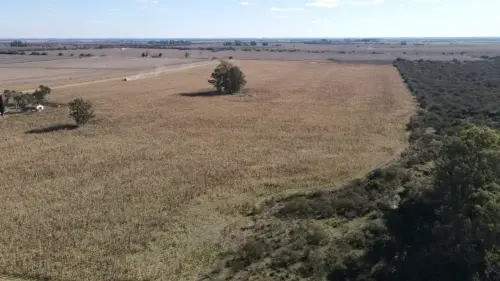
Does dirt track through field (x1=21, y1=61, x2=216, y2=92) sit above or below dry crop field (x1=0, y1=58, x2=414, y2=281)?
above

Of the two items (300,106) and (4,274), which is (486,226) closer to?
(4,274)

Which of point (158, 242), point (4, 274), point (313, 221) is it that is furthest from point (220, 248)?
point (4, 274)

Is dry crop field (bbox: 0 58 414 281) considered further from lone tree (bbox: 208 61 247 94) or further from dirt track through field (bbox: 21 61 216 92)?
dirt track through field (bbox: 21 61 216 92)

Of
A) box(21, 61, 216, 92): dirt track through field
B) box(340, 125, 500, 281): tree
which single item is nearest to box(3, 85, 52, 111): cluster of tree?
box(21, 61, 216, 92): dirt track through field

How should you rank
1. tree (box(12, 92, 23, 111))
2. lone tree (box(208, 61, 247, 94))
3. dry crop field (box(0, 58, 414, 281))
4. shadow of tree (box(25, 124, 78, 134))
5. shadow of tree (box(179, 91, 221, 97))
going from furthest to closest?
lone tree (box(208, 61, 247, 94)), shadow of tree (box(179, 91, 221, 97)), tree (box(12, 92, 23, 111)), shadow of tree (box(25, 124, 78, 134)), dry crop field (box(0, 58, 414, 281))

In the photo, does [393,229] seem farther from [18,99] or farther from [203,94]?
[203,94]

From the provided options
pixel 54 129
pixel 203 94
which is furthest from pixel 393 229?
pixel 203 94

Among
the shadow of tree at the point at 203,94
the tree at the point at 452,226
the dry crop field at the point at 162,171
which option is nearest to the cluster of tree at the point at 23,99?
the dry crop field at the point at 162,171
